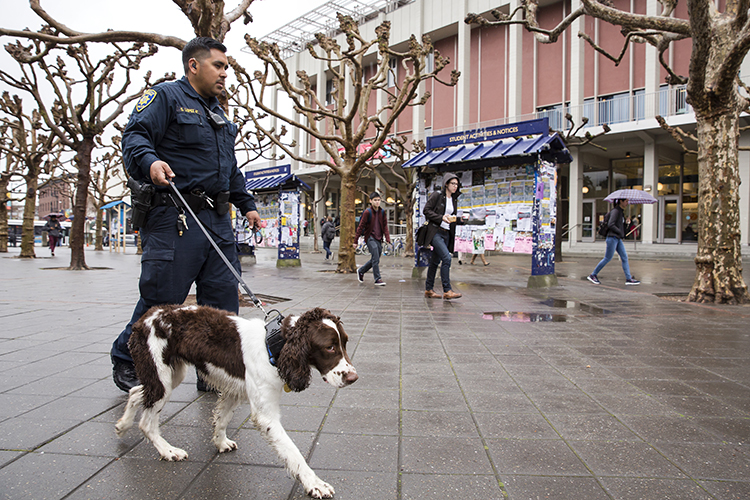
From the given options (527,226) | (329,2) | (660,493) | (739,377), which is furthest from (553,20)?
(660,493)

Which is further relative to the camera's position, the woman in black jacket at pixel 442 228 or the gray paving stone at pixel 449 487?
the woman in black jacket at pixel 442 228

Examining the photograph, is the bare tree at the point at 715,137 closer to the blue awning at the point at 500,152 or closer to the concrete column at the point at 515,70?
the blue awning at the point at 500,152

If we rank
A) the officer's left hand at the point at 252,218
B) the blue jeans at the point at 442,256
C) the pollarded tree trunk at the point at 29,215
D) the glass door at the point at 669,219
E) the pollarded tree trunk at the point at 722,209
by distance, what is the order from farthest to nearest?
the glass door at the point at 669,219, the pollarded tree trunk at the point at 29,215, the blue jeans at the point at 442,256, the pollarded tree trunk at the point at 722,209, the officer's left hand at the point at 252,218

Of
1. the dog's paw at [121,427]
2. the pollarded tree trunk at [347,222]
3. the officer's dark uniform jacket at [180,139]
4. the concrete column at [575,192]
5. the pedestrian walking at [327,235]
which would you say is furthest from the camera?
the concrete column at [575,192]

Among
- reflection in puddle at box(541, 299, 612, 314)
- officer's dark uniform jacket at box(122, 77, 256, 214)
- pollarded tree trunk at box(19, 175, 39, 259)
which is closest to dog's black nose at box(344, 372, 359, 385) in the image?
officer's dark uniform jacket at box(122, 77, 256, 214)

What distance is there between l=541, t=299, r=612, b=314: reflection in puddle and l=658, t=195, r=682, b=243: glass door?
21.6 m

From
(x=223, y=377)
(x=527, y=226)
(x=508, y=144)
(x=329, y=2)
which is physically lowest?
(x=223, y=377)

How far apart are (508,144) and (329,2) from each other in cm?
3255

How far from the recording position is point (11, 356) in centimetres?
395

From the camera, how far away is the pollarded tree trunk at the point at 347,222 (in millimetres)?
13156

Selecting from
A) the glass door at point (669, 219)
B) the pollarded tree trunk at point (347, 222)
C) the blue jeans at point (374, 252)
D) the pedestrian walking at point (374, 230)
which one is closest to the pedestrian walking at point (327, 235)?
the pollarded tree trunk at point (347, 222)

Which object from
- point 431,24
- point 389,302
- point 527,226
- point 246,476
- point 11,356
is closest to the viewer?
point 246,476

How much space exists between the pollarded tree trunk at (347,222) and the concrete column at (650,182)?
1819 cm

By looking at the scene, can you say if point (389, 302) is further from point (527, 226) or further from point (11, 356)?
point (11, 356)
